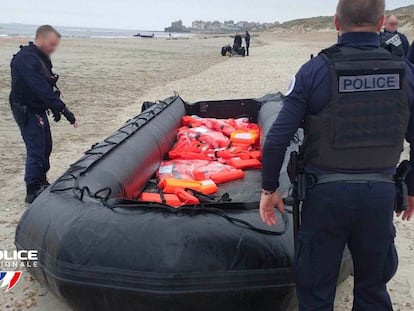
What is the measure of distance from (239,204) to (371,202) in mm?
751

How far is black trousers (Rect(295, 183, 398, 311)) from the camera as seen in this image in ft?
5.54

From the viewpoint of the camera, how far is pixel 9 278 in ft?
9.13

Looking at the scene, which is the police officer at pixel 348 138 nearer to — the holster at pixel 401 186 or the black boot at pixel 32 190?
the holster at pixel 401 186

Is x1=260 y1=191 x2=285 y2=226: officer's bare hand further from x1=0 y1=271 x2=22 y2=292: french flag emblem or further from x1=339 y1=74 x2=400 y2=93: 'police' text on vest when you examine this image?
x1=0 y1=271 x2=22 y2=292: french flag emblem

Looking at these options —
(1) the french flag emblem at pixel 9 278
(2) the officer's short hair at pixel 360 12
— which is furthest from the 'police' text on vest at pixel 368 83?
(1) the french flag emblem at pixel 9 278

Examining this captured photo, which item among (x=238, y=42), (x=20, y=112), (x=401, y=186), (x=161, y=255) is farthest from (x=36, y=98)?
(x=238, y=42)

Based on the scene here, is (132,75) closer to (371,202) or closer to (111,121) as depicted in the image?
(111,121)

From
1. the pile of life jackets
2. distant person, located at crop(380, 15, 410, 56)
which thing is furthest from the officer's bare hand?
distant person, located at crop(380, 15, 410, 56)

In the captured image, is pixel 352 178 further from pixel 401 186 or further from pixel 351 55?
pixel 351 55

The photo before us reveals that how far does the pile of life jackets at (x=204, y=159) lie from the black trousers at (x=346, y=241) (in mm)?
1392

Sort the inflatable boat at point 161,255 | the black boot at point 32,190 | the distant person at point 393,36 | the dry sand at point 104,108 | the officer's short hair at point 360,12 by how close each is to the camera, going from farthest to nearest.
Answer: the distant person at point 393,36 → the black boot at point 32,190 → the dry sand at point 104,108 → the inflatable boat at point 161,255 → the officer's short hair at point 360,12

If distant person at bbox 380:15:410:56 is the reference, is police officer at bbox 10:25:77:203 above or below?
below

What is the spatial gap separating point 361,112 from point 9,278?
2.30 metres

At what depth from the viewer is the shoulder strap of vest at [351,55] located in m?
1.67
